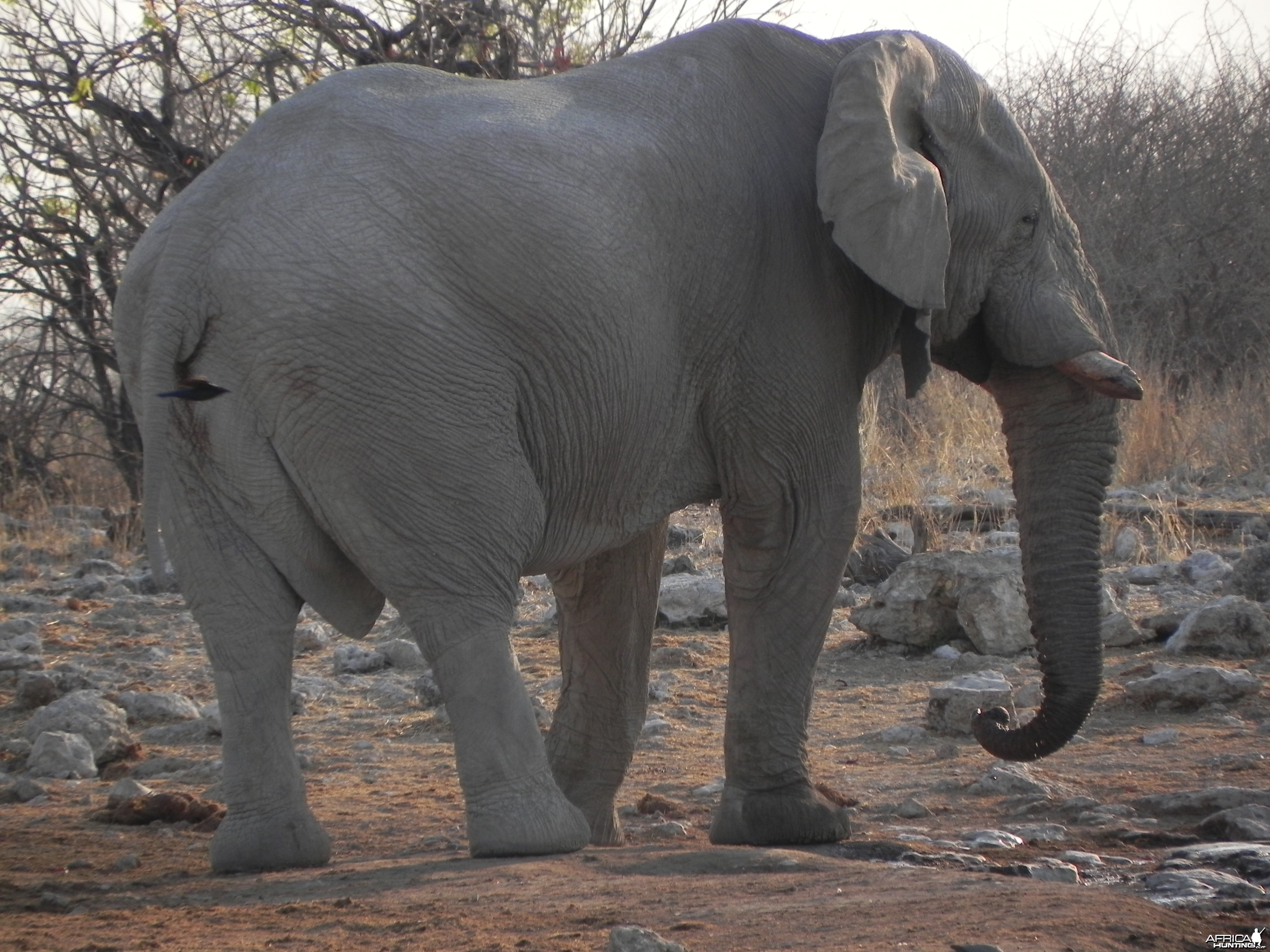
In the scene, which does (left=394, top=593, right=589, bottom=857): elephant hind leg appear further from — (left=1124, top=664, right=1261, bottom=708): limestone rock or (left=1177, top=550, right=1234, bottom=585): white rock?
(left=1177, top=550, right=1234, bottom=585): white rock

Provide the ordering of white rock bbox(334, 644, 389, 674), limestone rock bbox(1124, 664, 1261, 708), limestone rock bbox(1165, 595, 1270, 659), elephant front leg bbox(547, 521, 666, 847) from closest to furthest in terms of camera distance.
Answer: elephant front leg bbox(547, 521, 666, 847)
limestone rock bbox(1124, 664, 1261, 708)
limestone rock bbox(1165, 595, 1270, 659)
white rock bbox(334, 644, 389, 674)

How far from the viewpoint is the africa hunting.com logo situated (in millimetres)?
3137

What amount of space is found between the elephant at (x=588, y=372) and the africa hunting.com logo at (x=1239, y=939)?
1590 mm

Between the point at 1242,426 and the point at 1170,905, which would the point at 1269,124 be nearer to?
the point at 1242,426

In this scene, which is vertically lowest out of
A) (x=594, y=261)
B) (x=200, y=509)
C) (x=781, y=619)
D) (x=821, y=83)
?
(x=781, y=619)

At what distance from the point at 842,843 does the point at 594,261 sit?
5.96 feet

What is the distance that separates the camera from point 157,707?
22.0ft

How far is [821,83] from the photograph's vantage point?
4984mm

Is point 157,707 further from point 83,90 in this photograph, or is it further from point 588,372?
point 83,90

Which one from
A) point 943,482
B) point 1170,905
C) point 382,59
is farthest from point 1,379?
point 1170,905

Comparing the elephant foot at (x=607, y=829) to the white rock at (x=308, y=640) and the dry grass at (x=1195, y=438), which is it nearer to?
the white rock at (x=308, y=640)

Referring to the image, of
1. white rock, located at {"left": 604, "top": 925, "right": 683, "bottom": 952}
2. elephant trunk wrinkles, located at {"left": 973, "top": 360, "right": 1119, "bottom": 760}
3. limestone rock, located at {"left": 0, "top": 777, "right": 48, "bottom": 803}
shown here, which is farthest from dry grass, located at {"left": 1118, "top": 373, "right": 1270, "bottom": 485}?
white rock, located at {"left": 604, "top": 925, "right": 683, "bottom": 952}

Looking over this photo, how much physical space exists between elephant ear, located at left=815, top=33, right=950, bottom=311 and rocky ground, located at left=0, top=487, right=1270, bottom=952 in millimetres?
1592

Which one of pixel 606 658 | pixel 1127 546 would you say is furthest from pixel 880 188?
pixel 1127 546
